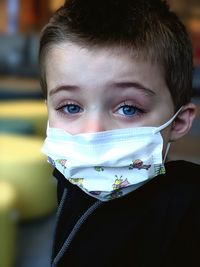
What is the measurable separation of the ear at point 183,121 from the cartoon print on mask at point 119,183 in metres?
0.11

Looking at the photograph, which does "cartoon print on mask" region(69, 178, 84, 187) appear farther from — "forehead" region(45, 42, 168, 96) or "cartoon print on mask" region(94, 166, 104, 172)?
"forehead" region(45, 42, 168, 96)

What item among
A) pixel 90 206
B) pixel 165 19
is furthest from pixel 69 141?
pixel 165 19

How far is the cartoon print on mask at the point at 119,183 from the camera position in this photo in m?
0.71

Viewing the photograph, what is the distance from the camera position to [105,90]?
67cm

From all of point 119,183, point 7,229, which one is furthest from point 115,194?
point 7,229

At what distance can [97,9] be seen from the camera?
0.70m

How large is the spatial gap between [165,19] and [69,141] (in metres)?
0.23

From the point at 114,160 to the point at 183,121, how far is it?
138 mm

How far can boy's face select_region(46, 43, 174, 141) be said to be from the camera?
0.66m

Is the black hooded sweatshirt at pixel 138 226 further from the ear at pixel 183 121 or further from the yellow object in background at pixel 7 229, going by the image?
the yellow object in background at pixel 7 229

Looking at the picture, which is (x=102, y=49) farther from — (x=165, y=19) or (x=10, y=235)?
(x=10, y=235)

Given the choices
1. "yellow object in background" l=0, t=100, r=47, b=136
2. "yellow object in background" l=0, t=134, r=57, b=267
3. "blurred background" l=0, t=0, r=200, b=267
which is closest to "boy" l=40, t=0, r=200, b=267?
"blurred background" l=0, t=0, r=200, b=267

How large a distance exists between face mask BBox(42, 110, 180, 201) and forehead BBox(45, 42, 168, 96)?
0.08m

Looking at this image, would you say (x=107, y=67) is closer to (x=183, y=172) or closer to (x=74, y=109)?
(x=74, y=109)
